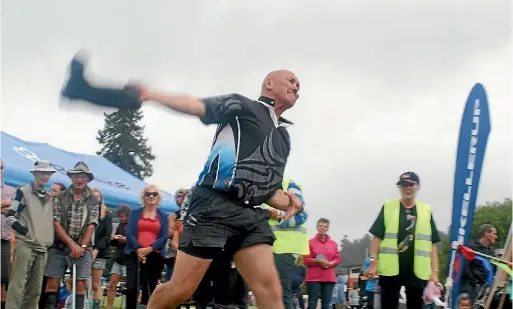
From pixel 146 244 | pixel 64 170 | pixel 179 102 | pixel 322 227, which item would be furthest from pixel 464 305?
pixel 64 170

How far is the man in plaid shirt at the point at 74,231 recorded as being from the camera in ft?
29.8

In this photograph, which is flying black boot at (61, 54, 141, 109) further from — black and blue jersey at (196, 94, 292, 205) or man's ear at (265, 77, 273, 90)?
man's ear at (265, 77, 273, 90)

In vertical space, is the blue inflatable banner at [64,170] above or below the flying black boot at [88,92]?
above

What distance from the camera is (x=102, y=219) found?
412 inches

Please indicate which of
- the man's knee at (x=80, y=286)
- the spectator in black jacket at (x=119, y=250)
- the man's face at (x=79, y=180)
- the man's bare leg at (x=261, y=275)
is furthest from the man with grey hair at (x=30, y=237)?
the man's bare leg at (x=261, y=275)

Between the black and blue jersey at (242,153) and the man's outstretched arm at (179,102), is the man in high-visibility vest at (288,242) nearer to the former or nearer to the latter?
the black and blue jersey at (242,153)

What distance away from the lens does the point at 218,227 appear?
4.77 meters

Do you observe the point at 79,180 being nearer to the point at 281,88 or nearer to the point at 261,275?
the point at 281,88

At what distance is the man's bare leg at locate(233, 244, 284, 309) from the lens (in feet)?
15.7

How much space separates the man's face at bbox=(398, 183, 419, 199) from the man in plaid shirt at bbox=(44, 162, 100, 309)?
3764 mm

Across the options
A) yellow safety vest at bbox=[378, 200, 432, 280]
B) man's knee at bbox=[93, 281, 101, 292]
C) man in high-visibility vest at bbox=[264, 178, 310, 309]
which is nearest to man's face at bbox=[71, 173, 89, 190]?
man's knee at bbox=[93, 281, 101, 292]

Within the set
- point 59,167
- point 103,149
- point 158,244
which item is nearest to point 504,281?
point 158,244

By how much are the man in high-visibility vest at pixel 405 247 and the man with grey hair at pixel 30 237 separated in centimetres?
369

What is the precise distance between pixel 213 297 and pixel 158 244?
36.9 inches
